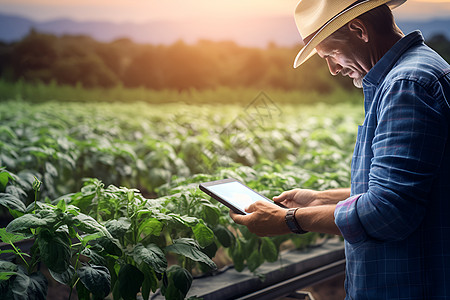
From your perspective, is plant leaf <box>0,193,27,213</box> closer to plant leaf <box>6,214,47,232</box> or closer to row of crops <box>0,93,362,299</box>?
row of crops <box>0,93,362,299</box>

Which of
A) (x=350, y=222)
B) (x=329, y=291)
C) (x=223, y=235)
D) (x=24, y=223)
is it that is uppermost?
(x=350, y=222)

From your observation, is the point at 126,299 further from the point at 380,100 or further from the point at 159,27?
the point at 159,27

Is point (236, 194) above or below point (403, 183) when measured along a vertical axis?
below

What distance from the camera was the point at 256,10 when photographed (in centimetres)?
1079

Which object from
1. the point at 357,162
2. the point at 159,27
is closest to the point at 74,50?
the point at 159,27

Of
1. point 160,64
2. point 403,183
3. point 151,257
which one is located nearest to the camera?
point 403,183

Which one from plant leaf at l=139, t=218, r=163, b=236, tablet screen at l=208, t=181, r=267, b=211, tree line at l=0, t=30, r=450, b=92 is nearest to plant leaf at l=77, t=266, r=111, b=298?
plant leaf at l=139, t=218, r=163, b=236

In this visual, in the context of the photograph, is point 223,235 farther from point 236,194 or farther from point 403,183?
point 403,183

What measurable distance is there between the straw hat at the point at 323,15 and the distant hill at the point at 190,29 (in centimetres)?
991

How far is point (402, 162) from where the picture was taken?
100cm

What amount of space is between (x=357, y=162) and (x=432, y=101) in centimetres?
28

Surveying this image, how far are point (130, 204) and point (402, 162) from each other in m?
1.02

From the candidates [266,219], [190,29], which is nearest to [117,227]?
[266,219]

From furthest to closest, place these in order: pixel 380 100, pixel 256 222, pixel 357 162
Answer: pixel 256 222 < pixel 357 162 < pixel 380 100
